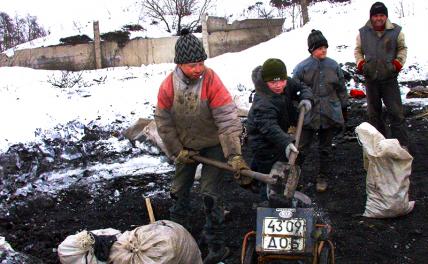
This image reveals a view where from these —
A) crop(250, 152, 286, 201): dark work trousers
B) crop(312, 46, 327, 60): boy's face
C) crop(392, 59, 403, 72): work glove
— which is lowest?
crop(250, 152, 286, 201): dark work trousers

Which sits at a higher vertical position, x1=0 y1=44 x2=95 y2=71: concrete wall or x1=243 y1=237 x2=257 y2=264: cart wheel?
x1=0 y1=44 x2=95 y2=71: concrete wall

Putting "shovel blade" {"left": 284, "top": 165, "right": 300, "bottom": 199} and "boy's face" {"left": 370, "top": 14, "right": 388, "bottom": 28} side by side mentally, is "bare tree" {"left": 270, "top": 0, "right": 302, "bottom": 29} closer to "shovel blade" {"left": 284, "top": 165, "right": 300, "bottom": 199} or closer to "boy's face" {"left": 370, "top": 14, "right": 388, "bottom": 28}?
"boy's face" {"left": 370, "top": 14, "right": 388, "bottom": 28}

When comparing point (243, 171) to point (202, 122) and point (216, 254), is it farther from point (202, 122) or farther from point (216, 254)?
point (216, 254)

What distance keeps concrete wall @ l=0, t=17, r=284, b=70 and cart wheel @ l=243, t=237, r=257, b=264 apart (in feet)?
48.5

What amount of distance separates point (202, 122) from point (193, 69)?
1.43ft

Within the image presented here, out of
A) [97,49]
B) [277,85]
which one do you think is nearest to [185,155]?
[277,85]

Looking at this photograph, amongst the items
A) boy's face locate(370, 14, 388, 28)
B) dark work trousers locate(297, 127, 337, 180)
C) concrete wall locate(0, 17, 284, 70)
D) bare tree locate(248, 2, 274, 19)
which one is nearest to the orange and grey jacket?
dark work trousers locate(297, 127, 337, 180)

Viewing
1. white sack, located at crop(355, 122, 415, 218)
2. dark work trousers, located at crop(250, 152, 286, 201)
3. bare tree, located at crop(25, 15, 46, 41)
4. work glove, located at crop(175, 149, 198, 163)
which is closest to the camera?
work glove, located at crop(175, 149, 198, 163)

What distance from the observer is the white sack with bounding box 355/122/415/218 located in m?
4.68

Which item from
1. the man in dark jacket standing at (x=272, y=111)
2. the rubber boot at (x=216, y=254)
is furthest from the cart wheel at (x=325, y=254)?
the rubber boot at (x=216, y=254)

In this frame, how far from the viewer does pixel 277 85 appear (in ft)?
13.8

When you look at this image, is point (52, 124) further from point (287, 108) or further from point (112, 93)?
point (287, 108)

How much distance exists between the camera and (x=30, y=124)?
8.00 metres

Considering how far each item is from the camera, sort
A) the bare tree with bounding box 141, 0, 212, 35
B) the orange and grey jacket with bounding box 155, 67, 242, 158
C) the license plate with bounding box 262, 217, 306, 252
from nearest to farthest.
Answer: the license plate with bounding box 262, 217, 306, 252 → the orange and grey jacket with bounding box 155, 67, 242, 158 → the bare tree with bounding box 141, 0, 212, 35
